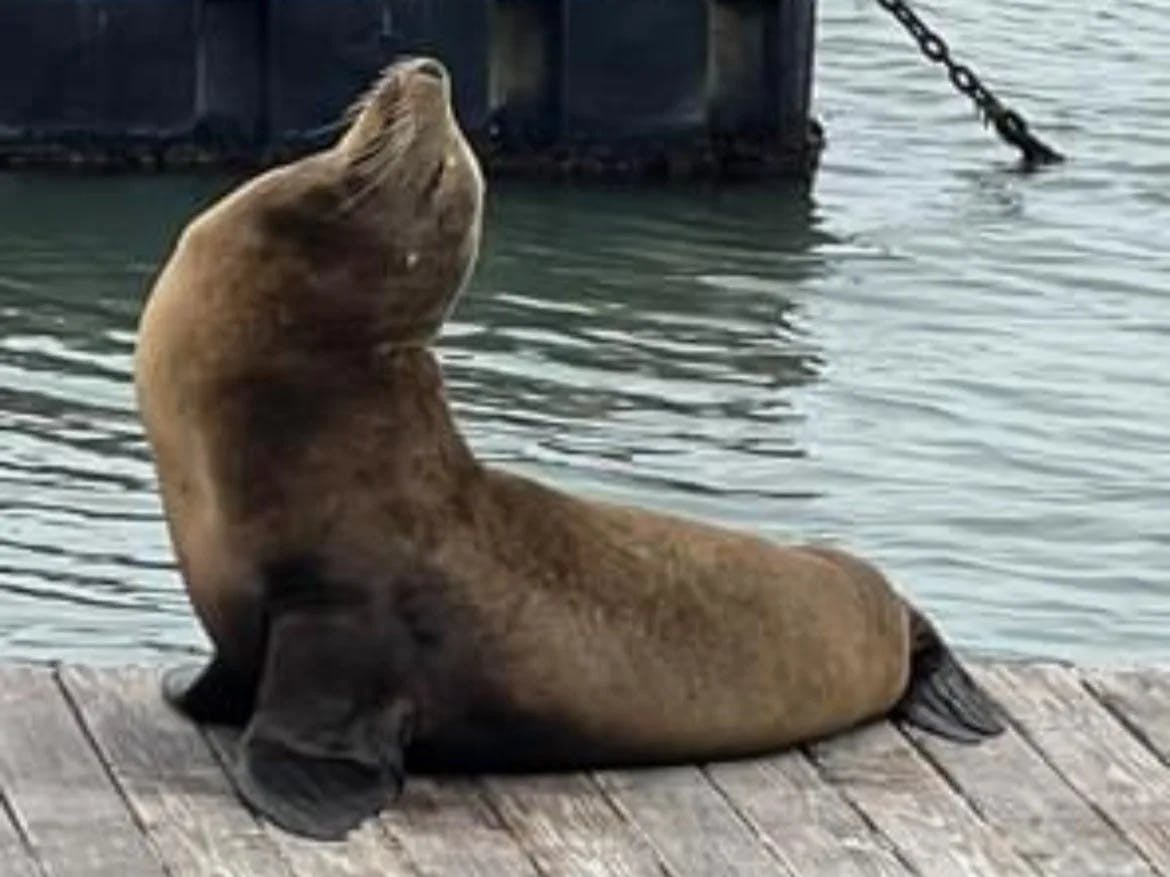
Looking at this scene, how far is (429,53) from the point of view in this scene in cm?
1703

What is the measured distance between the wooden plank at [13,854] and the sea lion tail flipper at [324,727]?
0.32 metres

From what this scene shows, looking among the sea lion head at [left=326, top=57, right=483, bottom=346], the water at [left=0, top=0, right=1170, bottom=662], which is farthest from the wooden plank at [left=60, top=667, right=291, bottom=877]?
the water at [left=0, top=0, right=1170, bottom=662]

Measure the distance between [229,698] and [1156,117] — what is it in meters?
14.4

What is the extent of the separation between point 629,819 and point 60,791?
763 millimetres

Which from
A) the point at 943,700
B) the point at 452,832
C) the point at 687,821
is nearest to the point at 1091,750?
the point at 943,700

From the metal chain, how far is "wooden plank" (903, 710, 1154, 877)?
1184cm

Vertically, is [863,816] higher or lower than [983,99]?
higher

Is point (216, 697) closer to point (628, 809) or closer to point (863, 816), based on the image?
point (628, 809)

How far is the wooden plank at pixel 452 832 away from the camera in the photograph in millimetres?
5830

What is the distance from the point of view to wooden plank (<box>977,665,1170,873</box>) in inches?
243

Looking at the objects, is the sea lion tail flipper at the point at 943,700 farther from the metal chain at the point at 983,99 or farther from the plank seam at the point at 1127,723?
the metal chain at the point at 983,99

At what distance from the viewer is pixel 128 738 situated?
6297mm

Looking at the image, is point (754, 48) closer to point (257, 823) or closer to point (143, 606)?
point (143, 606)

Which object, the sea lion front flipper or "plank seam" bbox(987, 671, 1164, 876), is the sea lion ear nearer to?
the sea lion front flipper
